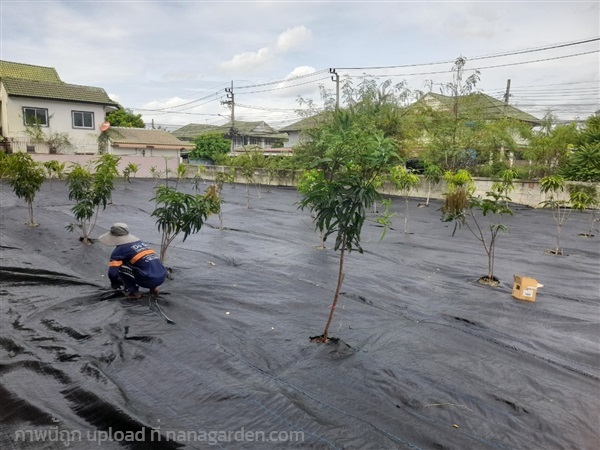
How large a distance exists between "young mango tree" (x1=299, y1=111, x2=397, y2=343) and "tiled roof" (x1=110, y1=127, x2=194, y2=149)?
24.4m

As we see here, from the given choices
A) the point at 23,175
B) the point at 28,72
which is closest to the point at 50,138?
the point at 28,72

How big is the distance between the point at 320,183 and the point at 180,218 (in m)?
2.42

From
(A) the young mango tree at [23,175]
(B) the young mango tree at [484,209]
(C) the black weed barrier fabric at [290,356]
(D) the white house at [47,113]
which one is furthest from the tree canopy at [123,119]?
(B) the young mango tree at [484,209]

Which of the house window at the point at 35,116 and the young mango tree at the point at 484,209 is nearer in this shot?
the young mango tree at the point at 484,209

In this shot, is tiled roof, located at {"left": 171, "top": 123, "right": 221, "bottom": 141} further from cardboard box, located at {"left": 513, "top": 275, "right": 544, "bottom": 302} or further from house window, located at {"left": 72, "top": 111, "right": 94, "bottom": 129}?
cardboard box, located at {"left": 513, "top": 275, "right": 544, "bottom": 302}

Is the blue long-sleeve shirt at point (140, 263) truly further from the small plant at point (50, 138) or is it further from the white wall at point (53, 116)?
the white wall at point (53, 116)

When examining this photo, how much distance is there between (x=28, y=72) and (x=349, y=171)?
1157 inches

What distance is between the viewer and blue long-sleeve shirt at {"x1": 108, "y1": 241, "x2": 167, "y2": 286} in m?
4.26

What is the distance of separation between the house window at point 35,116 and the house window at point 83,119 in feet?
4.74

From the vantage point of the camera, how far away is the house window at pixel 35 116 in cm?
2170

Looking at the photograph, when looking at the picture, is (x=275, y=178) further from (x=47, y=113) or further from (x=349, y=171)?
(x=349, y=171)

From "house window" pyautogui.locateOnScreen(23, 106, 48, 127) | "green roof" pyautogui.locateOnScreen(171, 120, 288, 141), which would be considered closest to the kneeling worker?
"house window" pyautogui.locateOnScreen(23, 106, 48, 127)

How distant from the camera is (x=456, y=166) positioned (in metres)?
17.1

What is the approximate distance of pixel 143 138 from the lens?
87.4 ft
